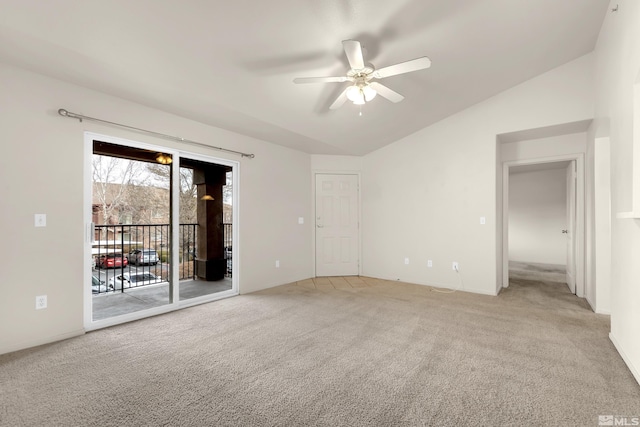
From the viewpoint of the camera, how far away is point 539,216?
24.3ft

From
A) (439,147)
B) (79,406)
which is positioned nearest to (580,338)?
(439,147)

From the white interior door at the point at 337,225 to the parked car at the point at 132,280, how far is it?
110 inches

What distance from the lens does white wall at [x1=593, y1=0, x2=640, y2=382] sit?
6.85 feet

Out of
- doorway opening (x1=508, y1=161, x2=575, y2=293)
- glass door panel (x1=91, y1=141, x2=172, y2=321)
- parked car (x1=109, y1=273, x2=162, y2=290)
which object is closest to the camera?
glass door panel (x1=91, y1=141, x2=172, y2=321)

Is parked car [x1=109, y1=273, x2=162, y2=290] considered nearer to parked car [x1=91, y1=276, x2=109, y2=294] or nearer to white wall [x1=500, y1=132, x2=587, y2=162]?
parked car [x1=91, y1=276, x2=109, y2=294]

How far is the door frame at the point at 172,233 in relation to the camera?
289 cm

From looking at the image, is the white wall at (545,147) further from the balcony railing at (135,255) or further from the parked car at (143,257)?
the parked car at (143,257)

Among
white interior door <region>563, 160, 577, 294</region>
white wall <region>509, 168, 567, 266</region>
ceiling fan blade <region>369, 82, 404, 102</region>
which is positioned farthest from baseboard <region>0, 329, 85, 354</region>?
white wall <region>509, 168, 567, 266</region>

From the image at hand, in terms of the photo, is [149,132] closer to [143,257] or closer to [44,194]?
[44,194]

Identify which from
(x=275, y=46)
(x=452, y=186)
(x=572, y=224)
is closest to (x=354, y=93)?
(x=275, y=46)

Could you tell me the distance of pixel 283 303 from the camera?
3.87 m

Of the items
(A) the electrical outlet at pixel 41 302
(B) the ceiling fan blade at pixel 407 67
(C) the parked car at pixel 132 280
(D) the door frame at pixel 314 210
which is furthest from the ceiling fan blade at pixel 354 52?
(C) the parked car at pixel 132 280

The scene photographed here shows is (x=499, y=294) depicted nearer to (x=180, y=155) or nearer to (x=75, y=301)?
(x=180, y=155)

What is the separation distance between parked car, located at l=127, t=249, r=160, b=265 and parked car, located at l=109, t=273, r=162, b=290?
286mm
